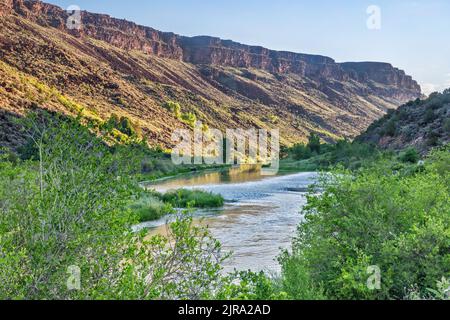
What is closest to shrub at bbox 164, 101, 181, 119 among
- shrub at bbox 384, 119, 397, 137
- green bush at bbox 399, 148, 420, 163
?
shrub at bbox 384, 119, 397, 137

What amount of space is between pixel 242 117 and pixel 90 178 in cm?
11543

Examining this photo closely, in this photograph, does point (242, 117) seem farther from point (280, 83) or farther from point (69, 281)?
point (69, 281)

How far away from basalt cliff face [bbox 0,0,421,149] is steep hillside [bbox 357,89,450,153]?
36259mm

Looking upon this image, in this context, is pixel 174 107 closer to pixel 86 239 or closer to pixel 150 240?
pixel 150 240

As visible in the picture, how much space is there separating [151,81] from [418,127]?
80846mm

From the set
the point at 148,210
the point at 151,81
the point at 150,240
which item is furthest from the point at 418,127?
the point at 151,81

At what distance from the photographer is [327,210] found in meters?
8.83

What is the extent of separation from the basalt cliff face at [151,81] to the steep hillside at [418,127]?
3626 centimetres

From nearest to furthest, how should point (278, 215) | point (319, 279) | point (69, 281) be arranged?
1. point (69, 281)
2. point (319, 279)
3. point (278, 215)

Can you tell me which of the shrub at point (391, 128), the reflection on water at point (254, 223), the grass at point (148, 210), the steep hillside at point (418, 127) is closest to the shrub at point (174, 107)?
the steep hillside at point (418, 127)

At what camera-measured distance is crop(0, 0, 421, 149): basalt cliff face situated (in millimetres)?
76000

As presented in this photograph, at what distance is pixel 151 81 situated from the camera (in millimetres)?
118188

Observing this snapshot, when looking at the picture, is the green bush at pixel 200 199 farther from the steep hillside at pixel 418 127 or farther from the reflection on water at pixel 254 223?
the steep hillside at pixel 418 127
